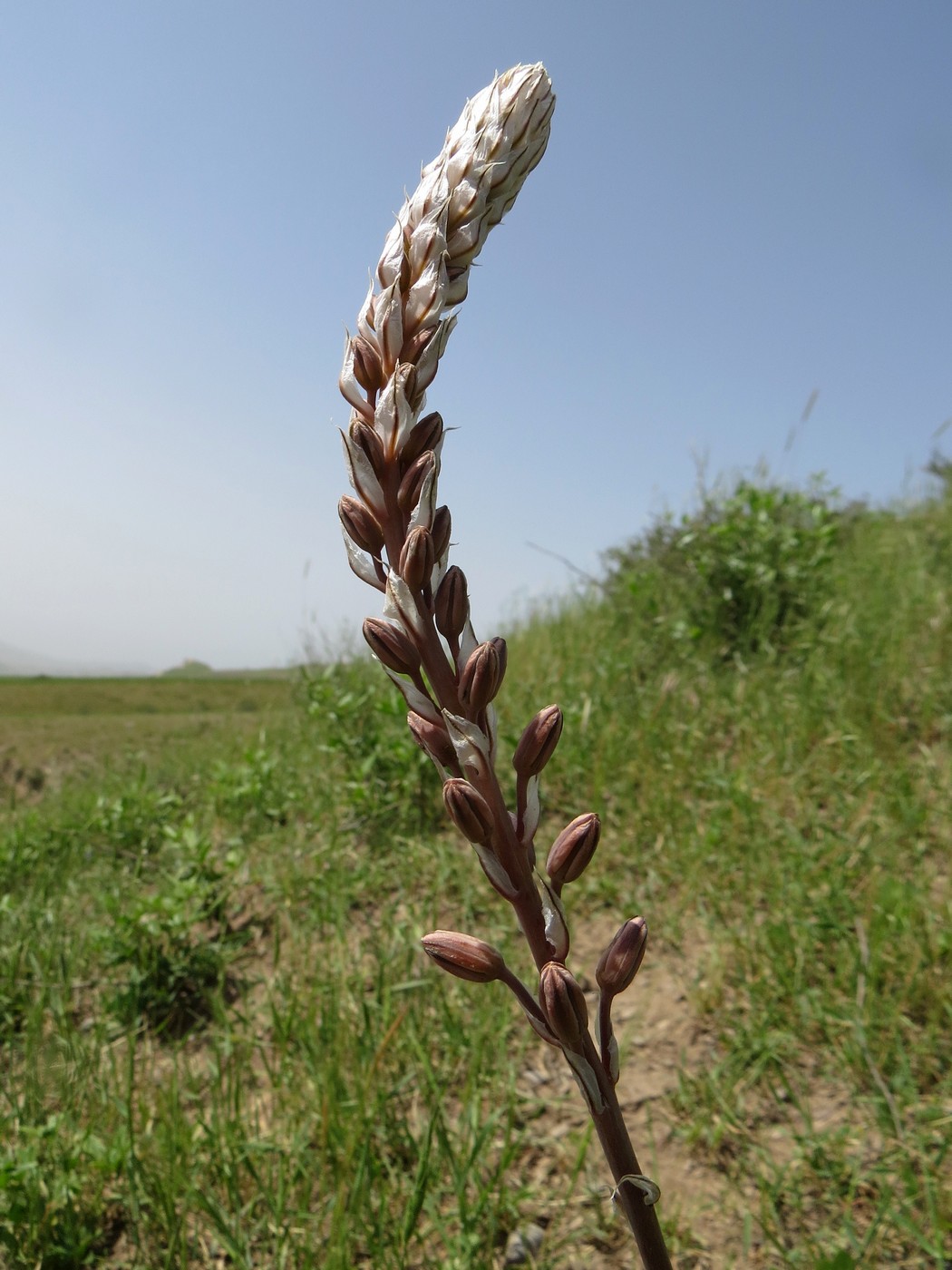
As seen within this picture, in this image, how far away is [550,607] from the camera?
23.4ft

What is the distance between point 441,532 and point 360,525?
3.2 inches

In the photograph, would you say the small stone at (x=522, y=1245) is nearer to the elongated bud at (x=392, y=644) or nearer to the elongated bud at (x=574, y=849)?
the elongated bud at (x=574, y=849)

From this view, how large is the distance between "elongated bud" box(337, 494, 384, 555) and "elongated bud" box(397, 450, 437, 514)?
0.03 m

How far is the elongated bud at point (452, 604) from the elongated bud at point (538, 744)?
0.42ft

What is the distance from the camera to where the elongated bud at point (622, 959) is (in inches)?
32.5

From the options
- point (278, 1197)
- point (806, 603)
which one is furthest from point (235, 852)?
point (806, 603)

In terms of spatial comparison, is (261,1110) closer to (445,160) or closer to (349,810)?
(349,810)

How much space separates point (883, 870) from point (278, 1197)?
247 cm

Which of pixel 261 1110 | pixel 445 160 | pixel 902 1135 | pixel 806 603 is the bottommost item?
pixel 261 1110

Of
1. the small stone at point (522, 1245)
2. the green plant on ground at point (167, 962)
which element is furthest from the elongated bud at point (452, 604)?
the green plant on ground at point (167, 962)

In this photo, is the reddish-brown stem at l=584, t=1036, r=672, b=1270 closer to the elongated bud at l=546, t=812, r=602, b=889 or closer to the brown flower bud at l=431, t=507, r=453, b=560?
the elongated bud at l=546, t=812, r=602, b=889

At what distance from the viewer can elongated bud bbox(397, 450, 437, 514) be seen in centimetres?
81

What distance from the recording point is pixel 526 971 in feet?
10.3

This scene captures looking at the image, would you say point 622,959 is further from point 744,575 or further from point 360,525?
point 744,575
